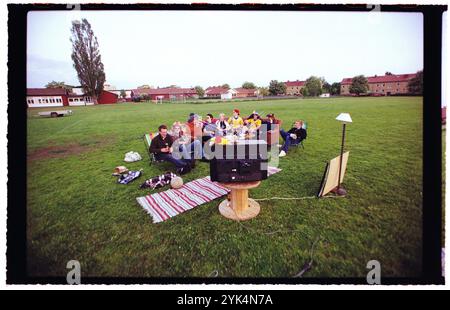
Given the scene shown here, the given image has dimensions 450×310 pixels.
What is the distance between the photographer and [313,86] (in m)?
29.8

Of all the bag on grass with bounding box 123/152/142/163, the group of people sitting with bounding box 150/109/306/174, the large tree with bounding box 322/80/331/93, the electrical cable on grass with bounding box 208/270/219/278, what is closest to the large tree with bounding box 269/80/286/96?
the large tree with bounding box 322/80/331/93

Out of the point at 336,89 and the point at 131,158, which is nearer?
the point at 131,158

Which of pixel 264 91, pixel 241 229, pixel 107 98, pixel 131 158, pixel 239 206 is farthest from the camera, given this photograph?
pixel 264 91

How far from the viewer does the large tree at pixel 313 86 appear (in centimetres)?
2911

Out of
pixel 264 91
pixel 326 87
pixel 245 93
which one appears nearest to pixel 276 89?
pixel 264 91

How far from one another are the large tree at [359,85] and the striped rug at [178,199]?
26.6m

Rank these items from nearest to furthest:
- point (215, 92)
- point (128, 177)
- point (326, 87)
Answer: point (128, 177)
point (215, 92)
point (326, 87)

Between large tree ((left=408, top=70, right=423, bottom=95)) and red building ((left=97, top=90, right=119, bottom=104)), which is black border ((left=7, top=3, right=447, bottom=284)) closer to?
large tree ((left=408, top=70, right=423, bottom=95))

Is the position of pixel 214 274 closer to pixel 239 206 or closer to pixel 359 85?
pixel 239 206

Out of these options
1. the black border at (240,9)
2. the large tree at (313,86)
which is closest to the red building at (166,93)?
the large tree at (313,86)

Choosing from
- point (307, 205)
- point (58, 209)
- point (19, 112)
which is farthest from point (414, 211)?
point (58, 209)

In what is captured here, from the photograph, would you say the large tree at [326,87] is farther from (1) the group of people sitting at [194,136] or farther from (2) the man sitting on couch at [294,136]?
(2) the man sitting on couch at [294,136]

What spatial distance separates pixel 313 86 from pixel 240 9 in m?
30.9

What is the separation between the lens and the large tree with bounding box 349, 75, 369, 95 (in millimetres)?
24594
